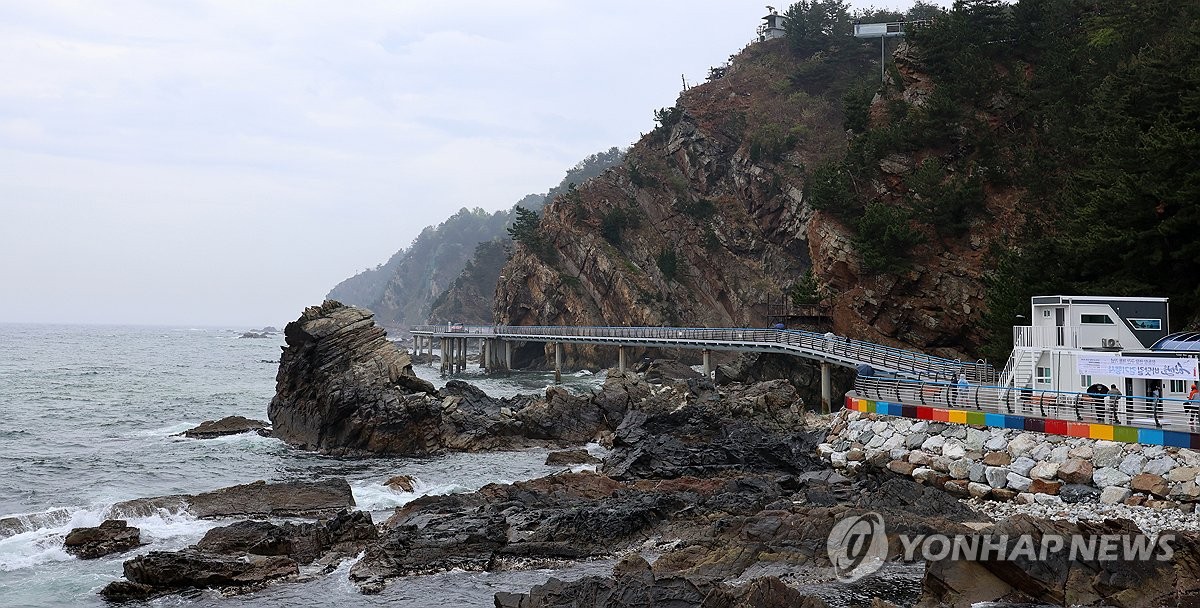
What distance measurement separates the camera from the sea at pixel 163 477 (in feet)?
49.1

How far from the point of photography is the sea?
15.0 m

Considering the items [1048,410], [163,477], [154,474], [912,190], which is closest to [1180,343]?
[1048,410]

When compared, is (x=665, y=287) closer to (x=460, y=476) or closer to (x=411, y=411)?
(x=411, y=411)

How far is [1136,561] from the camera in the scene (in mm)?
12227

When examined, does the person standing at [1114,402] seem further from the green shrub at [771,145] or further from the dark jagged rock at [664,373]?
the green shrub at [771,145]

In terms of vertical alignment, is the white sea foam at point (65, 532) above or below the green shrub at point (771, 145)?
below

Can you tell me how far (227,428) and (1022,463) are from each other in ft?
107

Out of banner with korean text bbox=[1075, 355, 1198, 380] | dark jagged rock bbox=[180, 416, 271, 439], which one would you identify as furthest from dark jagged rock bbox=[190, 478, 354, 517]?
banner with korean text bbox=[1075, 355, 1198, 380]

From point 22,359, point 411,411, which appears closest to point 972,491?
point 411,411

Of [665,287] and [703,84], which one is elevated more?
[703,84]

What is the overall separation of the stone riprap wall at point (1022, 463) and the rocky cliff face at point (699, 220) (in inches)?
1595

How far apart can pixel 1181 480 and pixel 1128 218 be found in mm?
10801

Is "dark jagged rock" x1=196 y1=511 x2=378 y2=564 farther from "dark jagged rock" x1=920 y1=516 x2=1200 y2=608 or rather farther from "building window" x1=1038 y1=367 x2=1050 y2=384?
"building window" x1=1038 y1=367 x2=1050 y2=384

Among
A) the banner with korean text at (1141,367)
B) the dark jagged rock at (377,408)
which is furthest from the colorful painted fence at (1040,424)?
the dark jagged rock at (377,408)
